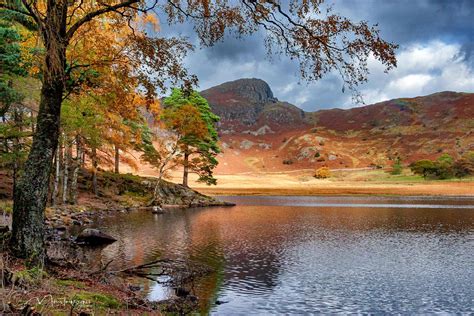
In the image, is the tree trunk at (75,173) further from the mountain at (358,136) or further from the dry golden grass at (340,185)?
the mountain at (358,136)

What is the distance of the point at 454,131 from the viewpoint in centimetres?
14312

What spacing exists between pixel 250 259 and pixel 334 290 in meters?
5.92

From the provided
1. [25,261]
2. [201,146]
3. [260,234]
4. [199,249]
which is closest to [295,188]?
[201,146]

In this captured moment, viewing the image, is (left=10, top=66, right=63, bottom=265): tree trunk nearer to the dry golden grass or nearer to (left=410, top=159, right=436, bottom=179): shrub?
the dry golden grass

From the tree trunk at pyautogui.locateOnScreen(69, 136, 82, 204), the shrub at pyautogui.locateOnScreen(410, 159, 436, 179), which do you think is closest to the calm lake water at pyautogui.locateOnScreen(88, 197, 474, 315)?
the tree trunk at pyautogui.locateOnScreen(69, 136, 82, 204)

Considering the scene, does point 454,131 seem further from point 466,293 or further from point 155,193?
point 466,293

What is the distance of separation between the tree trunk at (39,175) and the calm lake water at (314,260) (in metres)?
4.12

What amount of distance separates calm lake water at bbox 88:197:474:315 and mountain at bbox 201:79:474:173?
103 metres

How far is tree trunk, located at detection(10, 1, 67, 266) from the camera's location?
10539 millimetres

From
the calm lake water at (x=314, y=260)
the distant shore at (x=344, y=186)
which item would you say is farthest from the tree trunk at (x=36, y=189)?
the distant shore at (x=344, y=186)

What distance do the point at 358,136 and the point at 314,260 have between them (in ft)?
495

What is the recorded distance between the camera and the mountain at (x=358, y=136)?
13525 centimetres
